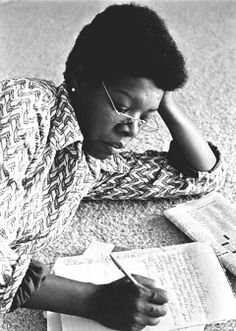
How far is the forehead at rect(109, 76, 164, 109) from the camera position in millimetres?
1022

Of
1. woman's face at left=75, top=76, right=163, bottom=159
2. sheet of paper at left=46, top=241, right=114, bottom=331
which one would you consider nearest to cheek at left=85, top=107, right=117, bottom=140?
woman's face at left=75, top=76, right=163, bottom=159

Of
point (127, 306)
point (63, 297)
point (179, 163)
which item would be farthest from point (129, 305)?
point (179, 163)

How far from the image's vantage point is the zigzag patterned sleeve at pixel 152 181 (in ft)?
4.42

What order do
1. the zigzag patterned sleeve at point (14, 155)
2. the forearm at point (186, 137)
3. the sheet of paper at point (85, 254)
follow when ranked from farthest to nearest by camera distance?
the forearm at point (186, 137) → the sheet of paper at point (85, 254) → the zigzag patterned sleeve at point (14, 155)

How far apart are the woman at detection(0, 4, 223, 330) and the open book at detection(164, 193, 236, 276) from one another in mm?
216

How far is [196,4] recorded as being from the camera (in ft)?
7.93

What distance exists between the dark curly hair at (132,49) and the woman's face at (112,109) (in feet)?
0.06

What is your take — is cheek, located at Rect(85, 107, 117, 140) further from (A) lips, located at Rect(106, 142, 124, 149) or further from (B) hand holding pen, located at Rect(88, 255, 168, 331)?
(B) hand holding pen, located at Rect(88, 255, 168, 331)

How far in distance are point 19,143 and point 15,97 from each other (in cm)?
8

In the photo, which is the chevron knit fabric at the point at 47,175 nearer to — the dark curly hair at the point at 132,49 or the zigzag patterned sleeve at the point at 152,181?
the zigzag patterned sleeve at the point at 152,181

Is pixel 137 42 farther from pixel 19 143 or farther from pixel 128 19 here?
pixel 19 143

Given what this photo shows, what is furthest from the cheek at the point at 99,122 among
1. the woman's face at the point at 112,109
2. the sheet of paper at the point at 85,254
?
the sheet of paper at the point at 85,254

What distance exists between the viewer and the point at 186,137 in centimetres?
132

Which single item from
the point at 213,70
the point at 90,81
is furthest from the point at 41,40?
the point at 90,81
